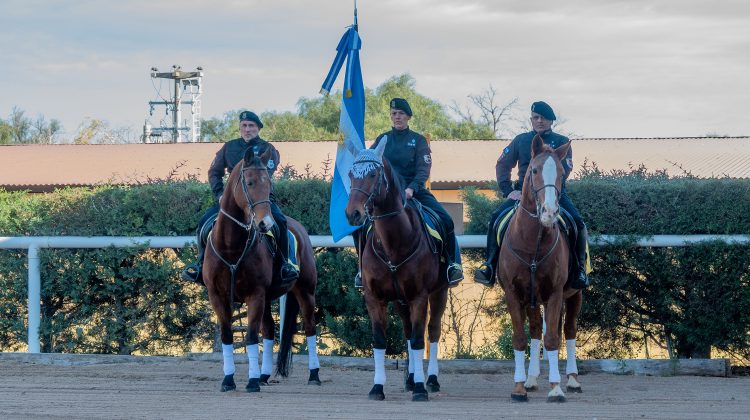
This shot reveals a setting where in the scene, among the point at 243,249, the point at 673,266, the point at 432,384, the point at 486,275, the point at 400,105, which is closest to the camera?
the point at 243,249

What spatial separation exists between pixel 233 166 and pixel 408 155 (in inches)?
71.5

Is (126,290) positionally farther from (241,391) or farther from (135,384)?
(241,391)

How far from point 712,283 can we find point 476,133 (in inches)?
1668

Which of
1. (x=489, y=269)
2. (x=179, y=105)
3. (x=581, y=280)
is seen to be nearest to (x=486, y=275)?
(x=489, y=269)

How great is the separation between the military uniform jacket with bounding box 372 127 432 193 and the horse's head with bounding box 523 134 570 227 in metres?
1.27

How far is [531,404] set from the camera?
950cm

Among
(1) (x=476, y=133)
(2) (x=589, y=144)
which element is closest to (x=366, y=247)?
(2) (x=589, y=144)

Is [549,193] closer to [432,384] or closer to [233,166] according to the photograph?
[432,384]

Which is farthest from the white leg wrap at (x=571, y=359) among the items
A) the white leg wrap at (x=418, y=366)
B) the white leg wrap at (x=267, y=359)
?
the white leg wrap at (x=267, y=359)

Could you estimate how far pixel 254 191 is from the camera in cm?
965

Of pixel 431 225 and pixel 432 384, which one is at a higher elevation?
pixel 431 225

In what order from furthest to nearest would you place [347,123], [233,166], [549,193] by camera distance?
[347,123] → [233,166] → [549,193]

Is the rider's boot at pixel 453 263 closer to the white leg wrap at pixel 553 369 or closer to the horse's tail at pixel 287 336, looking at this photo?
the white leg wrap at pixel 553 369

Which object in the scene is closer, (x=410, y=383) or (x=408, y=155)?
(x=410, y=383)
